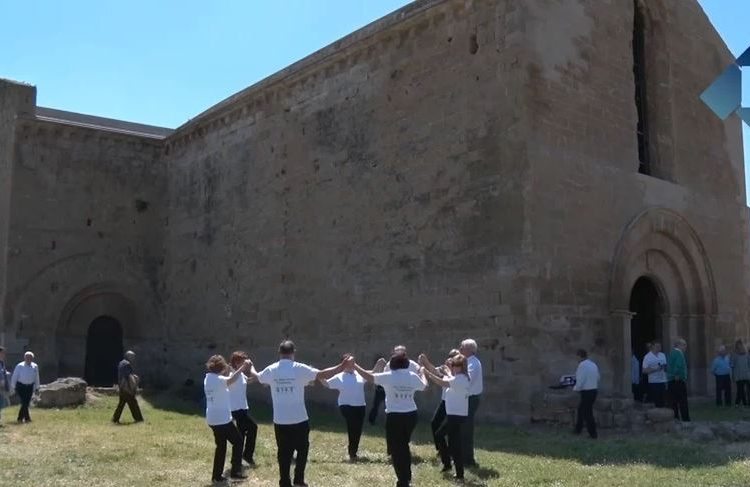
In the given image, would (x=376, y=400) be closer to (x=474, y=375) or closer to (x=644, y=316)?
(x=474, y=375)

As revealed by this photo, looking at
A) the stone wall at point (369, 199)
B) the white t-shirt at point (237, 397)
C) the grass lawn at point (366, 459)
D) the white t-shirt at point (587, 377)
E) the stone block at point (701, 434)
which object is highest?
the stone wall at point (369, 199)

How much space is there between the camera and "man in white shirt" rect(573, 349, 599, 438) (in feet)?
36.2

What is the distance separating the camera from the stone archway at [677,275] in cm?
1420

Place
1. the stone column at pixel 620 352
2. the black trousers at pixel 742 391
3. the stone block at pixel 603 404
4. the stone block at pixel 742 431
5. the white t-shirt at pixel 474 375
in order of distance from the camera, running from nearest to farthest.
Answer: the white t-shirt at pixel 474 375 → the stone block at pixel 742 431 → the stone block at pixel 603 404 → the stone column at pixel 620 352 → the black trousers at pixel 742 391

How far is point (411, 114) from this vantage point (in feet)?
47.8

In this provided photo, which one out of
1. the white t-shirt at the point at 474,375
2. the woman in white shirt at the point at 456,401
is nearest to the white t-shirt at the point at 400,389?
the woman in white shirt at the point at 456,401

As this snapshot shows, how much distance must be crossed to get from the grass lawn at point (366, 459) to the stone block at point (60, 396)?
9.54 ft

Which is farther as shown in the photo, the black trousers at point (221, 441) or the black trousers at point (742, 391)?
the black trousers at point (742, 391)

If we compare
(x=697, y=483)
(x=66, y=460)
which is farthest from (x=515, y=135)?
(x=66, y=460)

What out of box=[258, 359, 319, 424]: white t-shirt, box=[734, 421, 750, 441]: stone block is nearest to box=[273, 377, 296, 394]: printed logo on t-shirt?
box=[258, 359, 319, 424]: white t-shirt

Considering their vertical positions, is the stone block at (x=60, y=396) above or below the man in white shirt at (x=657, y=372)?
below

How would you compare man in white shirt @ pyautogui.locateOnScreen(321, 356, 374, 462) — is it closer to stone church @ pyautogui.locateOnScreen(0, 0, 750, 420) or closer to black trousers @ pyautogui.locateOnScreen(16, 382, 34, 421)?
stone church @ pyautogui.locateOnScreen(0, 0, 750, 420)

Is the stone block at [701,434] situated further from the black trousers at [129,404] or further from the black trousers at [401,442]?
the black trousers at [129,404]

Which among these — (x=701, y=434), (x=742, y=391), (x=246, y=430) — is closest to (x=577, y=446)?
(x=701, y=434)
